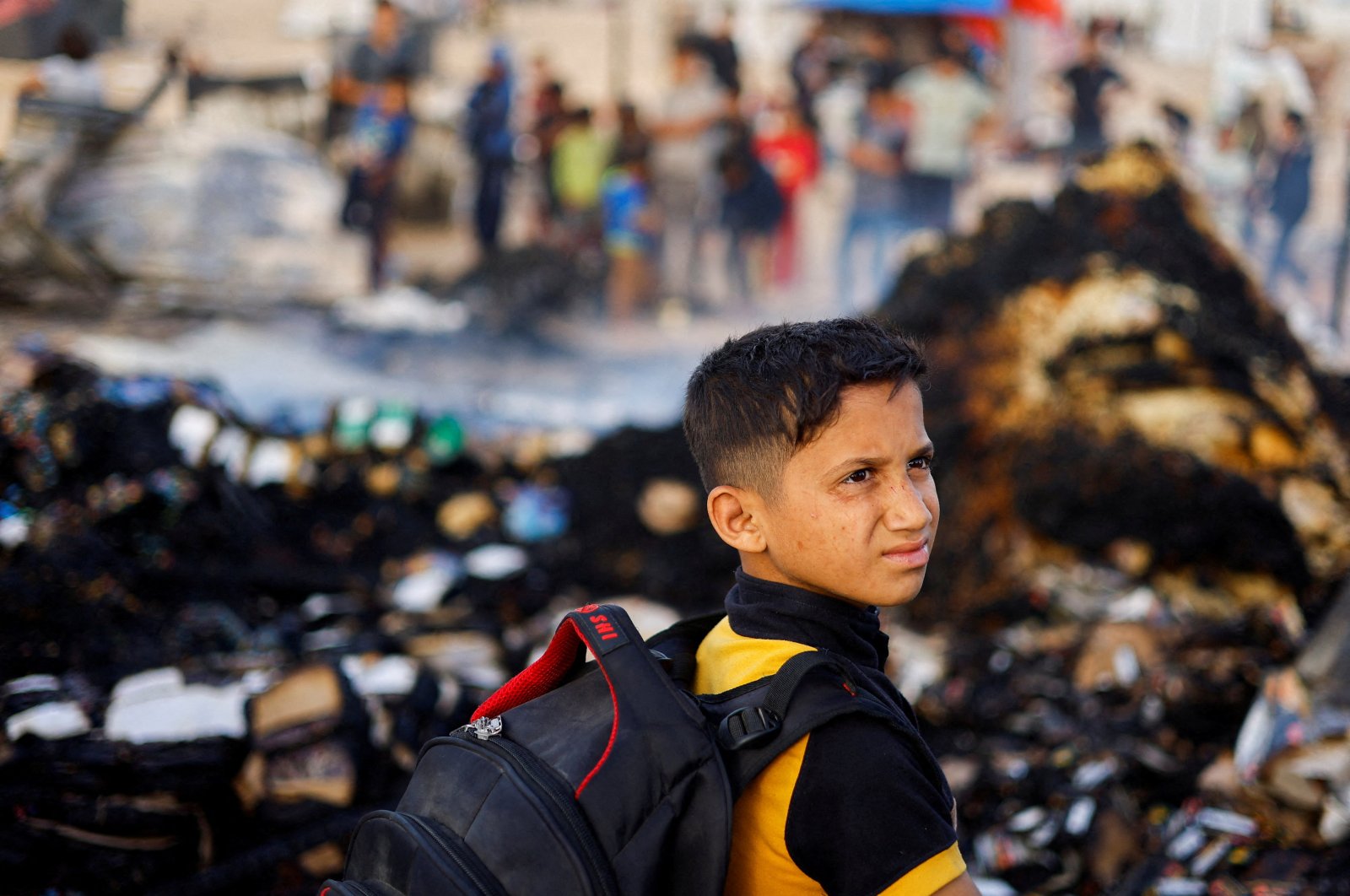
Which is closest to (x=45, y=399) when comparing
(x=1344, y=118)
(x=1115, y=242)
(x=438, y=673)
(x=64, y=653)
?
(x=64, y=653)

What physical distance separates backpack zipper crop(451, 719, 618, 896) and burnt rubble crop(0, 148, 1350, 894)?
1794mm

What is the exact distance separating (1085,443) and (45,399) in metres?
4.53

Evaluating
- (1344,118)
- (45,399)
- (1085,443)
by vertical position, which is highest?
(1344,118)

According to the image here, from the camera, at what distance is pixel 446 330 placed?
11086mm

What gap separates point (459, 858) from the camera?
4.33 ft

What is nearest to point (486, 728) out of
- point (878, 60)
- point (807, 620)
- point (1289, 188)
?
point (807, 620)

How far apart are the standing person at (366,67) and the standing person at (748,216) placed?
11.2ft

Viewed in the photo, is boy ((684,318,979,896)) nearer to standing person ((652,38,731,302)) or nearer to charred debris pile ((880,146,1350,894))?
charred debris pile ((880,146,1350,894))

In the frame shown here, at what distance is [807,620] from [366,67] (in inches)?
479

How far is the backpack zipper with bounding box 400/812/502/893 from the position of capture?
1305 millimetres

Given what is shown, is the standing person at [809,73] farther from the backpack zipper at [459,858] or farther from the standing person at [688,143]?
the backpack zipper at [459,858]

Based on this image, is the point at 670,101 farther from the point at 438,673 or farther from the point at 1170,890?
the point at 1170,890

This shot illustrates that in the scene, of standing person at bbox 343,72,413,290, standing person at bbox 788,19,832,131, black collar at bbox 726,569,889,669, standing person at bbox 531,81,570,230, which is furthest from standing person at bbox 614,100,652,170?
black collar at bbox 726,569,889,669

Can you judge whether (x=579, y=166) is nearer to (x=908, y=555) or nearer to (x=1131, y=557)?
(x=1131, y=557)
